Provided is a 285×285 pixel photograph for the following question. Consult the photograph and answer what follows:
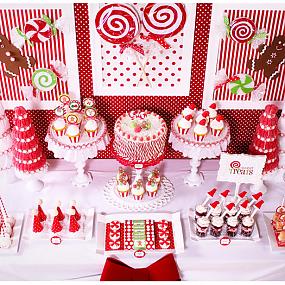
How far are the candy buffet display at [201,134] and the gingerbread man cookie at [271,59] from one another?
1.09ft

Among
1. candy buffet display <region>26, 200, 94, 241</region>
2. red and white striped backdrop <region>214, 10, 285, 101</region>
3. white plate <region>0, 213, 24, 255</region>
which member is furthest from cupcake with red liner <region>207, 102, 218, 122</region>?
white plate <region>0, 213, 24, 255</region>

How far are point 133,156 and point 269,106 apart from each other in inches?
32.0

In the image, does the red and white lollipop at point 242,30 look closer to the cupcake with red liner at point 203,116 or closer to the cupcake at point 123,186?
the cupcake with red liner at point 203,116

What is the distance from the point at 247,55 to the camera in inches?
115

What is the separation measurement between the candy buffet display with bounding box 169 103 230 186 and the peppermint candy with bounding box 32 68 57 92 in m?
0.75

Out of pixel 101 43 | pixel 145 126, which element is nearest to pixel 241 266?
pixel 145 126

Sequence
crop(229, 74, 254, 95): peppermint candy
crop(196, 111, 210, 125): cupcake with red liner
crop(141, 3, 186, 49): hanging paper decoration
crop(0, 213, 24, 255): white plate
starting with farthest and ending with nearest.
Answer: crop(229, 74, 254, 95): peppermint candy, crop(196, 111, 210, 125): cupcake with red liner, crop(0, 213, 24, 255): white plate, crop(141, 3, 186, 49): hanging paper decoration

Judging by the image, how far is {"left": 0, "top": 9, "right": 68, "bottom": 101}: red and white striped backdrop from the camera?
273cm

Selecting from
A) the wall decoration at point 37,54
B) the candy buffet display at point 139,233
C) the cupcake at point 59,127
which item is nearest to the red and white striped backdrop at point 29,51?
the wall decoration at point 37,54

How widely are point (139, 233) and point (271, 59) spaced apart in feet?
4.09

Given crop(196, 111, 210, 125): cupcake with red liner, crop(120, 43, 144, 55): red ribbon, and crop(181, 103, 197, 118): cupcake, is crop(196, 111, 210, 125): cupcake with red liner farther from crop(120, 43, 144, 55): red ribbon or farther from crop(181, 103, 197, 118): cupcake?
crop(120, 43, 144, 55): red ribbon

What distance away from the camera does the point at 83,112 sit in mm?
3010

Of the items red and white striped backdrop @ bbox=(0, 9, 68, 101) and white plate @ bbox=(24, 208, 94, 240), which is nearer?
red and white striped backdrop @ bbox=(0, 9, 68, 101)

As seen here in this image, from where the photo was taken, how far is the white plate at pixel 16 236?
110 inches
